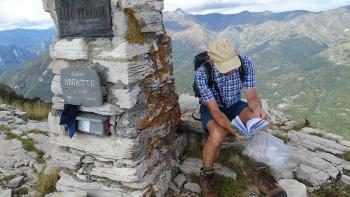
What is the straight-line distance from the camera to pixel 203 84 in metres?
5.71

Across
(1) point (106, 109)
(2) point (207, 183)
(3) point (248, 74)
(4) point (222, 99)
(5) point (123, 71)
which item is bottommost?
(2) point (207, 183)

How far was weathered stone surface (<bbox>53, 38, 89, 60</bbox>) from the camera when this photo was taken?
17.3 feet

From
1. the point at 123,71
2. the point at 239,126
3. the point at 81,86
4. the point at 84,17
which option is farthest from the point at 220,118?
the point at 84,17

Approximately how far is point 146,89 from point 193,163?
1.87 m

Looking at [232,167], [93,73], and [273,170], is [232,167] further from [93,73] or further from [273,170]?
[93,73]

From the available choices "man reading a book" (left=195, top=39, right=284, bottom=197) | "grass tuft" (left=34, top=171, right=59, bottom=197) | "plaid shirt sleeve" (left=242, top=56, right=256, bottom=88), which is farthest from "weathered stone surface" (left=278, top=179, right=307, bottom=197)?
"grass tuft" (left=34, top=171, right=59, bottom=197)

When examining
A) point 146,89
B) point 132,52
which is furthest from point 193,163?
point 132,52

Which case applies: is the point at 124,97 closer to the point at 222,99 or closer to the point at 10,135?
the point at 222,99

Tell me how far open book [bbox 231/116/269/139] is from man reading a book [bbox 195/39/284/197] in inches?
3.9

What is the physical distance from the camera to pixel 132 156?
5.26m

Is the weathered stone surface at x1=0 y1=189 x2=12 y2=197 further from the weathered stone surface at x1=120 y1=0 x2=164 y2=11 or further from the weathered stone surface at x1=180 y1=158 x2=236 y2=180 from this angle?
the weathered stone surface at x1=120 y1=0 x2=164 y2=11

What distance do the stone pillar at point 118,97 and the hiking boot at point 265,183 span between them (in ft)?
4.88

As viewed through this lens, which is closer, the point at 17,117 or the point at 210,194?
the point at 210,194

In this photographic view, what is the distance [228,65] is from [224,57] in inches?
5.5
